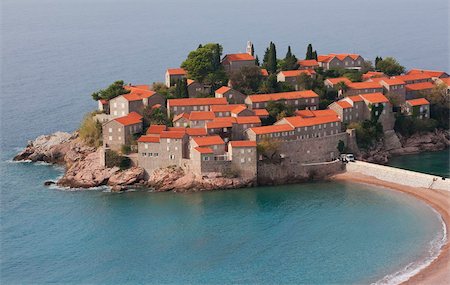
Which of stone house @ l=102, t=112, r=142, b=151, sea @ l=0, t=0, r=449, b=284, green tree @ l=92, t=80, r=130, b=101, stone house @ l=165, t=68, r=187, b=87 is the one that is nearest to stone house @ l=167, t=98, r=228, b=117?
stone house @ l=102, t=112, r=142, b=151

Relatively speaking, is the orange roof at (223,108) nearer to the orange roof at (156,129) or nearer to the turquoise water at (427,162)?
the orange roof at (156,129)

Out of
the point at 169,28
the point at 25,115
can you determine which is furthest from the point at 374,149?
the point at 169,28

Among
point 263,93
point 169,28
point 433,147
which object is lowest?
point 433,147

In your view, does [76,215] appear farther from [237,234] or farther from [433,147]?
[433,147]

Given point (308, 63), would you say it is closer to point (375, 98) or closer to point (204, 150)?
point (375, 98)

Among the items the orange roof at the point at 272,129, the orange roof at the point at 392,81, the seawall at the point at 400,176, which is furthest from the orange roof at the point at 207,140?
the orange roof at the point at 392,81
